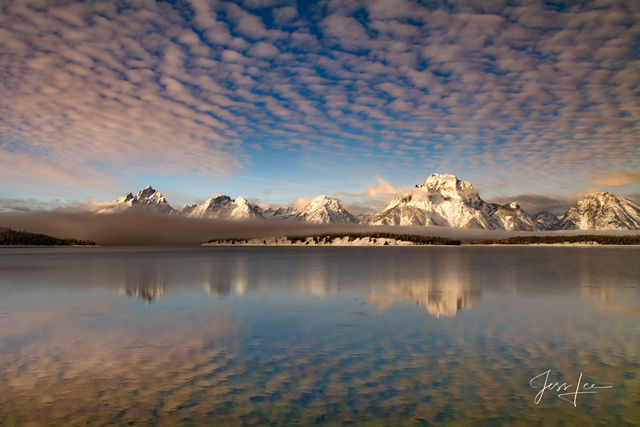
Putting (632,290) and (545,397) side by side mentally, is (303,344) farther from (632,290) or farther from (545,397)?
(632,290)

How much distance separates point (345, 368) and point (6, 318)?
25.8 metres

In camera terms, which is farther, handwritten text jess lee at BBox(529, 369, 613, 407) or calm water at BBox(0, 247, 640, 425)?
handwritten text jess lee at BBox(529, 369, 613, 407)

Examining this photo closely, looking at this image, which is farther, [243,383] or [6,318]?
[6,318]

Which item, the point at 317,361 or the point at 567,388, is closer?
the point at 567,388

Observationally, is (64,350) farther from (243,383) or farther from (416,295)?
(416,295)

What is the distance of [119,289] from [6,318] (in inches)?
690

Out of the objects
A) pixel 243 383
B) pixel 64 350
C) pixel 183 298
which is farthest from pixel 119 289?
pixel 243 383

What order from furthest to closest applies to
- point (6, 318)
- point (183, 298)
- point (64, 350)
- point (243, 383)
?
point (183, 298) → point (6, 318) → point (64, 350) → point (243, 383)

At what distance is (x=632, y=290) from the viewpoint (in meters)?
42.3

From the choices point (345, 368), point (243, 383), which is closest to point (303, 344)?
point (345, 368)

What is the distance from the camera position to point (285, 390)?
1415 centimetres

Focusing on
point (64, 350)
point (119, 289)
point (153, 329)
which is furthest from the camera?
point (119, 289)

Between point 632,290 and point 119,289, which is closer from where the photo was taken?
point 632,290

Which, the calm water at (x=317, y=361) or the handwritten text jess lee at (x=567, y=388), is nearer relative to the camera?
the calm water at (x=317, y=361)
